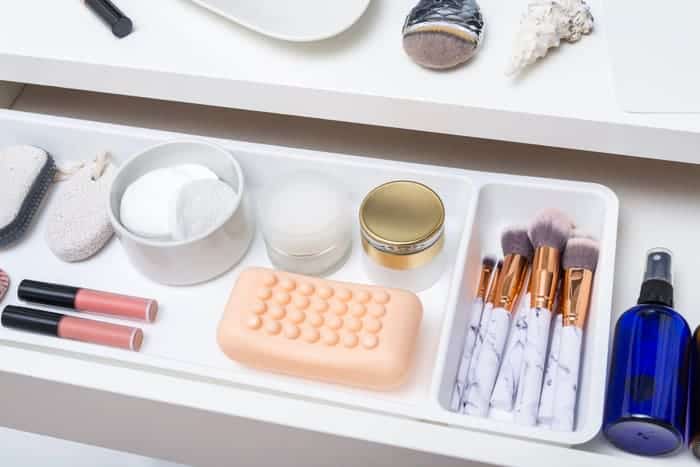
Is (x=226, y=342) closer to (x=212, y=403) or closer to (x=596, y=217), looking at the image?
(x=212, y=403)

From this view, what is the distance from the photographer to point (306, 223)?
0.58 metres

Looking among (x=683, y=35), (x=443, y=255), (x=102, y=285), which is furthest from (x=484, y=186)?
(x=102, y=285)

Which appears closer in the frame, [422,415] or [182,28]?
[422,415]

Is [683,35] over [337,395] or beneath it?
over

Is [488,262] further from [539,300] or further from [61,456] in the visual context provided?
[61,456]

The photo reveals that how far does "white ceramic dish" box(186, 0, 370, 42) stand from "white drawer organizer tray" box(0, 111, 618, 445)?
0.09m

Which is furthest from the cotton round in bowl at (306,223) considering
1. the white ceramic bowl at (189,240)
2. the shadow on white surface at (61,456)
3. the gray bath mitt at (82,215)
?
the shadow on white surface at (61,456)

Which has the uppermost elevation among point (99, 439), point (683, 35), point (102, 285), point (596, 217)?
point (683, 35)

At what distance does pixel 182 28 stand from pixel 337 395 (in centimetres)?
33

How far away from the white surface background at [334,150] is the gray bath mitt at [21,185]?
0.35ft

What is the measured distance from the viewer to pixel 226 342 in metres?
0.53

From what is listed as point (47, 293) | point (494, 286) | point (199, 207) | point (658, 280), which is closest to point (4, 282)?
point (47, 293)

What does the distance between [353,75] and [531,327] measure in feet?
0.73

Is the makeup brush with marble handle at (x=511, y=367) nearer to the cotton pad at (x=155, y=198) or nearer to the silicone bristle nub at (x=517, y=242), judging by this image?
the silicone bristle nub at (x=517, y=242)
